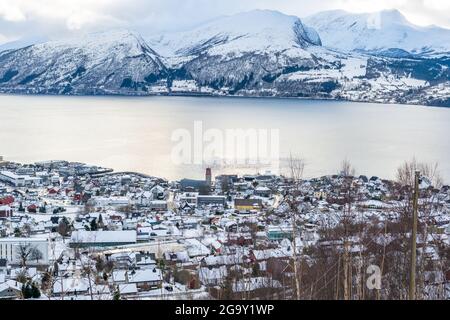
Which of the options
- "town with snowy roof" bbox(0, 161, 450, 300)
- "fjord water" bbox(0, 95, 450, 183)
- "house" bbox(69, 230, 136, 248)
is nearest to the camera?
"town with snowy roof" bbox(0, 161, 450, 300)

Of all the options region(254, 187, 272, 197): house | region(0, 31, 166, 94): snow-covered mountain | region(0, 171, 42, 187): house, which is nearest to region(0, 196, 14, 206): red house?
region(0, 171, 42, 187): house

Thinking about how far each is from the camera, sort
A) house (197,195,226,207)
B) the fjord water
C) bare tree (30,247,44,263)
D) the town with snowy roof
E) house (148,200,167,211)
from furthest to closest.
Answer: the fjord water, house (197,195,226,207), house (148,200,167,211), bare tree (30,247,44,263), the town with snowy roof

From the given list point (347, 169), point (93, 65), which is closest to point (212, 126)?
point (347, 169)

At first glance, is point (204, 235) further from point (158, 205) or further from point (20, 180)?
point (20, 180)

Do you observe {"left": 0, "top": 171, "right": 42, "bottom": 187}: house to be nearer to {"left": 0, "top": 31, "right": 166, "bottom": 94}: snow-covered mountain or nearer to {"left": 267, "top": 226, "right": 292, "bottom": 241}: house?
{"left": 267, "top": 226, "right": 292, "bottom": 241}: house

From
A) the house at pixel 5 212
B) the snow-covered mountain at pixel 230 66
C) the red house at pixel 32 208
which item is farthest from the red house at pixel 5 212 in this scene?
the snow-covered mountain at pixel 230 66

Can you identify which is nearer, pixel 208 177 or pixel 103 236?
pixel 103 236

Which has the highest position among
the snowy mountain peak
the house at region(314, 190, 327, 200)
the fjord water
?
the snowy mountain peak

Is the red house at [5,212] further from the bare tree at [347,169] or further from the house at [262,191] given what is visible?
the bare tree at [347,169]
